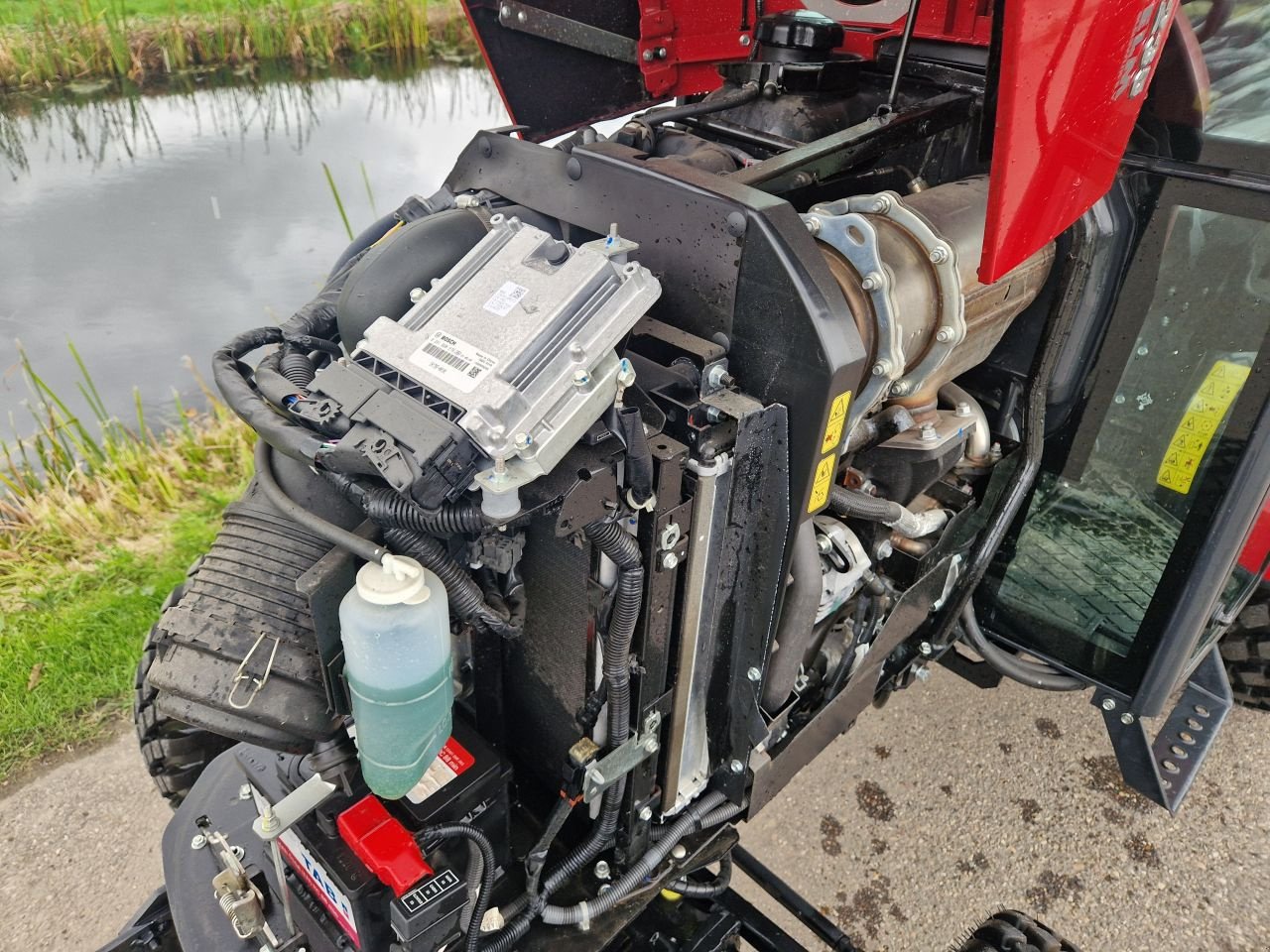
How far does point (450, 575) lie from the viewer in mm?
1353

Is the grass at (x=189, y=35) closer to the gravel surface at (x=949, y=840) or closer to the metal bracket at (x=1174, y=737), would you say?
the gravel surface at (x=949, y=840)

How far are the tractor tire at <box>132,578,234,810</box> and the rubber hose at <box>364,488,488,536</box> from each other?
84 cm

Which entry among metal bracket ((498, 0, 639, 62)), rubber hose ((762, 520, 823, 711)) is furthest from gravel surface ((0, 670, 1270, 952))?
metal bracket ((498, 0, 639, 62))

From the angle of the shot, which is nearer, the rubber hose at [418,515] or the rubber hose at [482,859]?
the rubber hose at [418,515]

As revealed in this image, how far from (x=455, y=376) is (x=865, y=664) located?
129 cm

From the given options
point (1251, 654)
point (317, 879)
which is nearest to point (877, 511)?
point (317, 879)

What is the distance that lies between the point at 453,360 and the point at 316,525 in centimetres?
30

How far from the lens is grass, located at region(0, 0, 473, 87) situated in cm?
807

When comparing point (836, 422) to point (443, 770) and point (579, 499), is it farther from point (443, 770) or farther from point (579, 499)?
point (443, 770)

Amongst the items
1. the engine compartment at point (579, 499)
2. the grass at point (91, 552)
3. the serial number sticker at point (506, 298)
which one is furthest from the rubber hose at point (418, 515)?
the grass at point (91, 552)

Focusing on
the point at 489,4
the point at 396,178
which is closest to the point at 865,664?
the point at 489,4

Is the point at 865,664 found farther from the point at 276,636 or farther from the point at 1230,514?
the point at 276,636

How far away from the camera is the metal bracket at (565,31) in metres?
2.41

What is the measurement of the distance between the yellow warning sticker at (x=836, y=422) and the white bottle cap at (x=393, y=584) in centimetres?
66
